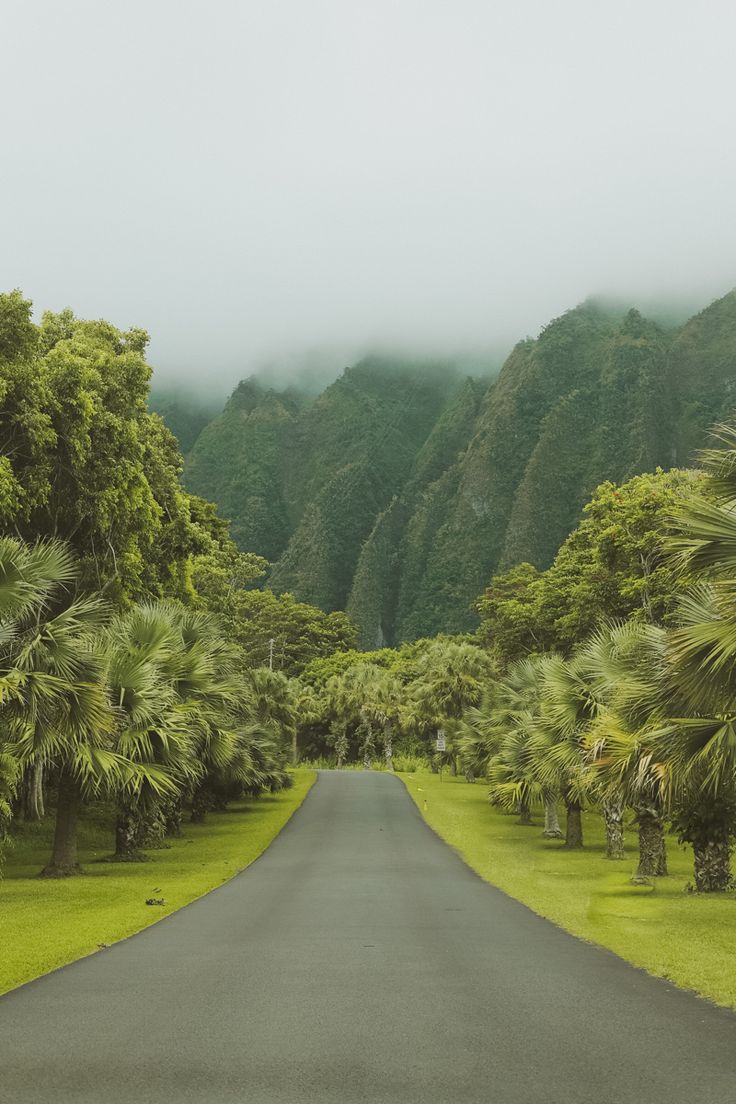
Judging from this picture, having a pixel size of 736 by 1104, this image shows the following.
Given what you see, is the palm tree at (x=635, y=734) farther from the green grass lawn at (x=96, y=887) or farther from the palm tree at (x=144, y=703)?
the palm tree at (x=144, y=703)

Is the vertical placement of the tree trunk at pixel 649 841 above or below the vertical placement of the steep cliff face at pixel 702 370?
below

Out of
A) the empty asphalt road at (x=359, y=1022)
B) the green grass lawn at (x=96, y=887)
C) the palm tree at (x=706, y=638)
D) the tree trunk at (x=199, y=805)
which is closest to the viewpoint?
the empty asphalt road at (x=359, y=1022)

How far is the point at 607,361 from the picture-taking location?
516 feet

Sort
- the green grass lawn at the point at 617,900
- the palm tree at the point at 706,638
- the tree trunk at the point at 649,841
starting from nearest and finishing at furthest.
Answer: the green grass lawn at the point at 617,900
the palm tree at the point at 706,638
the tree trunk at the point at 649,841

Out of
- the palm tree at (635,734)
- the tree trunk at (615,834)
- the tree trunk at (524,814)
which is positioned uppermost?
the palm tree at (635,734)

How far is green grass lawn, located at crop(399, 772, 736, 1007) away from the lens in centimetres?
1070

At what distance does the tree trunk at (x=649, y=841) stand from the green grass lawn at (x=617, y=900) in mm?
369

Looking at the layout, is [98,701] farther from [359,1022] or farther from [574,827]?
[574,827]

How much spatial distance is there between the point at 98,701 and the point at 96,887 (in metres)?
4.19

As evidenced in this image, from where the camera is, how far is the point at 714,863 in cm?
1847

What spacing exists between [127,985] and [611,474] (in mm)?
135268

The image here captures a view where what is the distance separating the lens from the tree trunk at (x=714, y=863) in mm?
18422

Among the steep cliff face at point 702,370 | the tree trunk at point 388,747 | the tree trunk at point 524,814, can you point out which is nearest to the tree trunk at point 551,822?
the tree trunk at point 524,814

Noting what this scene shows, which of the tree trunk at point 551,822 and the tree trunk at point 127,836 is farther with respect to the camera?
the tree trunk at point 551,822
